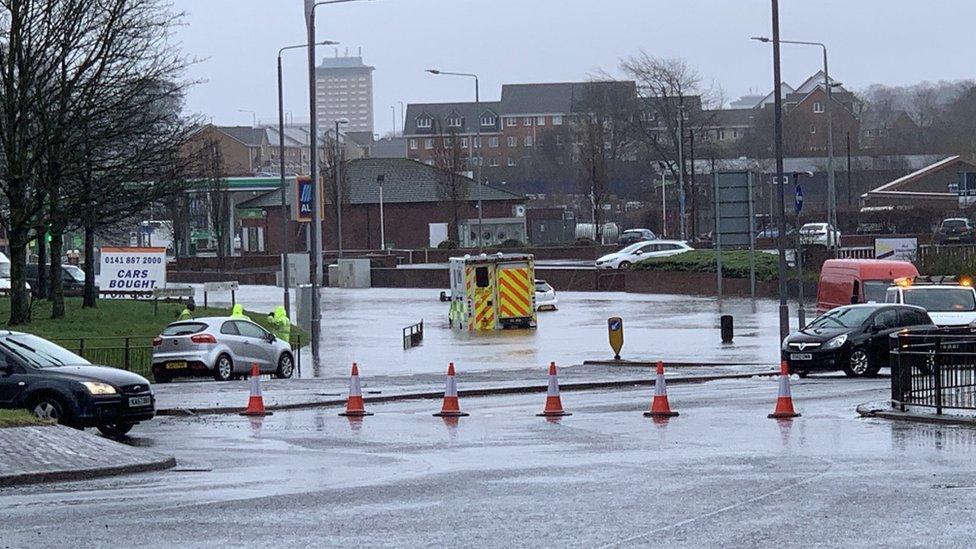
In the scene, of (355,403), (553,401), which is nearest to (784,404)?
(553,401)

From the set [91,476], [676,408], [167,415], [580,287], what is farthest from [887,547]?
[580,287]

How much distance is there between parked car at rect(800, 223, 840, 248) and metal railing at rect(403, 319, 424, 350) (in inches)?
737

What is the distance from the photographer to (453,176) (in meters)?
93.9

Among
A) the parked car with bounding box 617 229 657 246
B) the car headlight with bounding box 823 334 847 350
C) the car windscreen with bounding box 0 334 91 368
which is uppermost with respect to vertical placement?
the parked car with bounding box 617 229 657 246

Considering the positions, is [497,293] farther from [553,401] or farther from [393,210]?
[393,210]

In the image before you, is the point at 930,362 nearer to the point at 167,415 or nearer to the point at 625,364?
the point at 167,415

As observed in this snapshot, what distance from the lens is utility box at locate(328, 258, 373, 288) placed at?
8075 centimetres

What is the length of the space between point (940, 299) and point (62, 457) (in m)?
24.6

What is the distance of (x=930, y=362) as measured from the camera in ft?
67.8

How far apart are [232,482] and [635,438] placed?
5.52m

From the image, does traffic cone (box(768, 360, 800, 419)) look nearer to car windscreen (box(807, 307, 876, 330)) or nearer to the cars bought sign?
car windscreen (box(807, 307, 876, 330))

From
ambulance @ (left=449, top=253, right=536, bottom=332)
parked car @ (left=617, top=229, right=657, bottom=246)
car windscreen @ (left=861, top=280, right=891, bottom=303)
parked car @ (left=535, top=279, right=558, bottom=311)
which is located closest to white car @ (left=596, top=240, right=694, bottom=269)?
parked car @ (left=535, top=279, right=558, bottom=311)

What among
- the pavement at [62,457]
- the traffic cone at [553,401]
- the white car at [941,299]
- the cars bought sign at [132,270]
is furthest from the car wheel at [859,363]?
the cars bought sign at [132,270]

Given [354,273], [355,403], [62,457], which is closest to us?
[62,457]
